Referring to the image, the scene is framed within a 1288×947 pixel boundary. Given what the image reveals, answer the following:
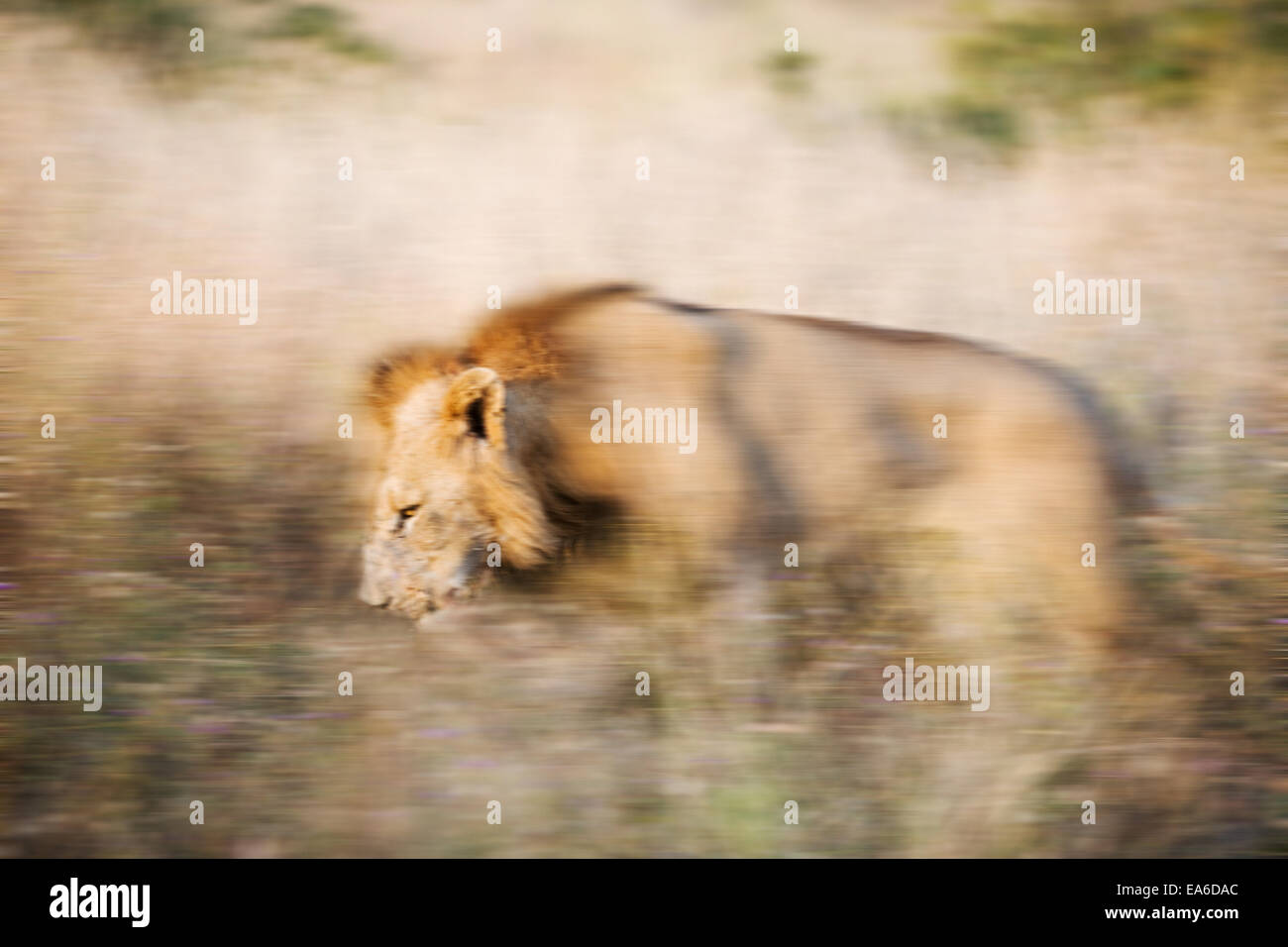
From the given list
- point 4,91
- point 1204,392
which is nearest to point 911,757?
point 1204,392

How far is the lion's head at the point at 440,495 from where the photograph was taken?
310 centimetres

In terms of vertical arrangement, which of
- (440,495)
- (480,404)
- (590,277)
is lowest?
(440,495)

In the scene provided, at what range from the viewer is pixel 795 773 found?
3055mm

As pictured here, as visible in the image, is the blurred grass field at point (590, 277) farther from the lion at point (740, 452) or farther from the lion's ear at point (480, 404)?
the lion's ear at point (480, 404)

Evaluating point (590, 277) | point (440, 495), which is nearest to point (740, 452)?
point (590, 277)

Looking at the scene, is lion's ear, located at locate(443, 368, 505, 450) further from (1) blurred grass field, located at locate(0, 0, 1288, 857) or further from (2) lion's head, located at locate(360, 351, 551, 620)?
(1) blurred grass field, located at locate(0, 0, 1288, 857)

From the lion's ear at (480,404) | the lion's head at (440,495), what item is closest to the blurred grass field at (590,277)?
the lion's head at (440,495)

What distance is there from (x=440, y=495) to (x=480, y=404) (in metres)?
0.27

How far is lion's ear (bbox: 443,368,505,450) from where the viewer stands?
3078 millimetres

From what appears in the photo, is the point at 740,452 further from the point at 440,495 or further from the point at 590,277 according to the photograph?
the point at 440,495

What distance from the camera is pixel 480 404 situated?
311 cm

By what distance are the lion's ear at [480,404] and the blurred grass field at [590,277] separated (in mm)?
200

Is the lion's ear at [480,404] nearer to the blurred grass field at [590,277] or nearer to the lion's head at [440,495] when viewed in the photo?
the lion's head at [440,495]
